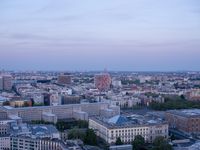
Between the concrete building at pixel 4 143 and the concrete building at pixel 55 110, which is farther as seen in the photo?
the concrete building at pixel 55 110

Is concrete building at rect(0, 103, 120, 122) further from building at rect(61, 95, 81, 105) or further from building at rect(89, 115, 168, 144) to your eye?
building at rect(89, 115, 168, 144)

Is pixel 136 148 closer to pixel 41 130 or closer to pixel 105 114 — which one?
pixel 41 130

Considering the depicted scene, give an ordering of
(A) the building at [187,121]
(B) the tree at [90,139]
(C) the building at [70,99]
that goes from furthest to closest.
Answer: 1. (C) the building at [70,99]
2. (A) the building at [187,121]
3. (B) the tree at [90,139]

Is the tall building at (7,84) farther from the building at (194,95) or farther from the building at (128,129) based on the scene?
the building at (128,129)

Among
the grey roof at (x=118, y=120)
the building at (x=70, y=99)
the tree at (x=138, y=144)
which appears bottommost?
the tree at (x=138, y=144)

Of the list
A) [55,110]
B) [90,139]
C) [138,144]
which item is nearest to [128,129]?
[138,144]

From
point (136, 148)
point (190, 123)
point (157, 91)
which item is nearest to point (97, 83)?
point (157, 91)

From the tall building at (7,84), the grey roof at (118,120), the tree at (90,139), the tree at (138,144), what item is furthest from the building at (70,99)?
the tree at (138,144)

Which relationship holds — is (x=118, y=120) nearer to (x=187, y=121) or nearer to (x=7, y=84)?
(x=187, y=121)

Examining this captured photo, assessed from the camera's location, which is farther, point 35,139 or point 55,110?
point 55,110
